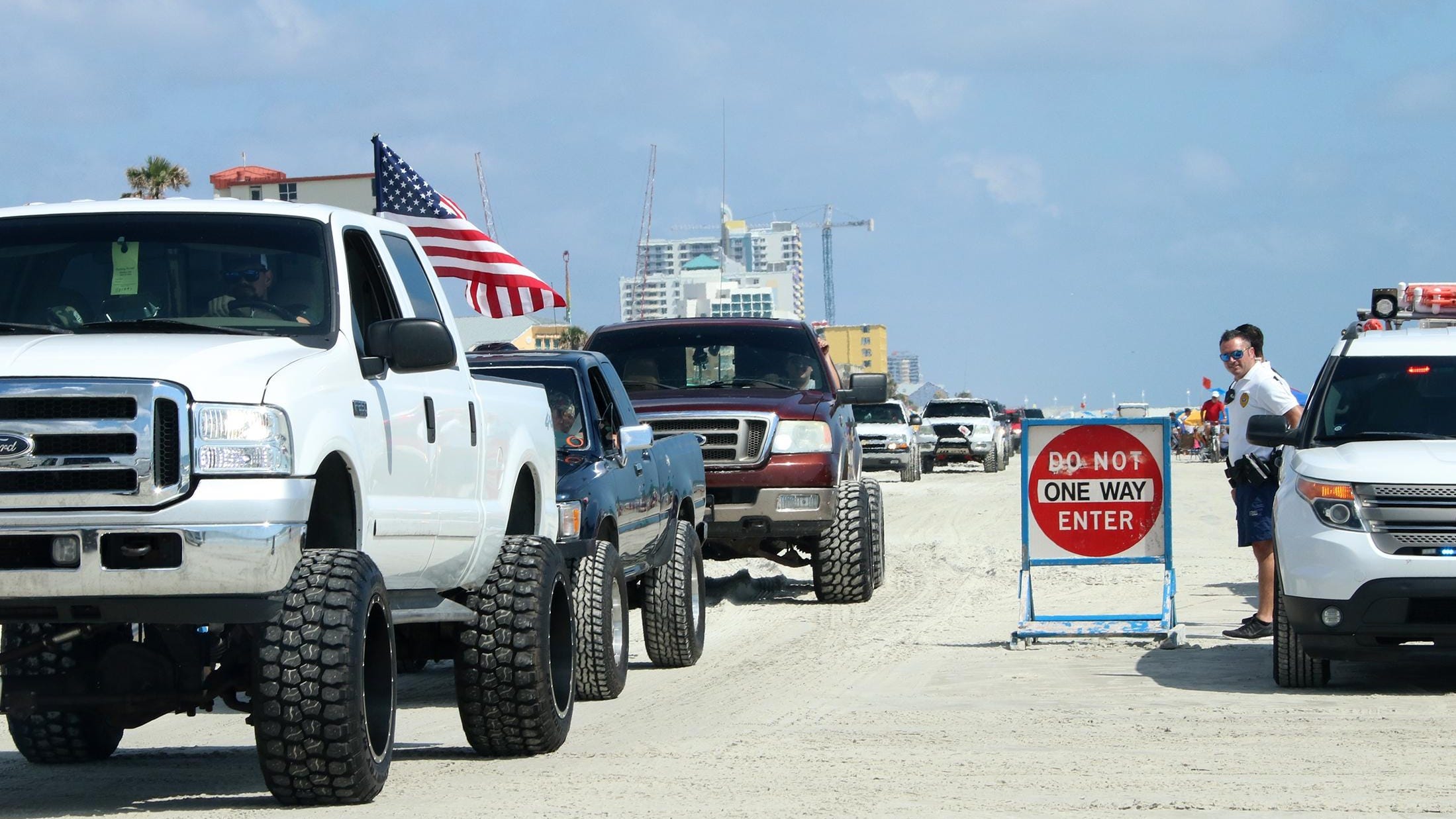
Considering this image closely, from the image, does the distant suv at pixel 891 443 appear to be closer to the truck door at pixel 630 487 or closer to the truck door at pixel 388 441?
the truck door at pixel 630 487

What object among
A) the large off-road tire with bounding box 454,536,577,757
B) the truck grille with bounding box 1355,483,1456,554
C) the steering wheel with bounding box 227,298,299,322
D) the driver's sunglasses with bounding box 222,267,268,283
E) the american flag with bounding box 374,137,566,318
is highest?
the american flag with bounding box 374,137,566,318

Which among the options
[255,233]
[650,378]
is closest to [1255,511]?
[650,378]

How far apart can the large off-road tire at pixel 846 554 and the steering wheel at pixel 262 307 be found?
8.49 meters

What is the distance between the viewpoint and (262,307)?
21.9 feet

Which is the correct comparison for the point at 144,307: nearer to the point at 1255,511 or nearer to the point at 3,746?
the point at 3,746

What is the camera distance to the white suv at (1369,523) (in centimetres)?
895

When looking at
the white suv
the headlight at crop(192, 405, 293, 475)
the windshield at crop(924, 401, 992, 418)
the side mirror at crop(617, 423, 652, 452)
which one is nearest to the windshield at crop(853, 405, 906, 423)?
the windshield at crop(924, 401, 992, 418)

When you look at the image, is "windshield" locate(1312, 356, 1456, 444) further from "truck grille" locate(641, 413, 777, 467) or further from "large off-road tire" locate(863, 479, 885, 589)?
"large off-road tire" locate(863, 479, 885, 589)

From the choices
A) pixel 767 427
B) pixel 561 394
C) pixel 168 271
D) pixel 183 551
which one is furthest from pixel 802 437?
pixel 183 551

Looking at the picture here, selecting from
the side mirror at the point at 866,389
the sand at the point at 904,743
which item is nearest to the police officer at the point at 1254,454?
the sand at the point at 904,743

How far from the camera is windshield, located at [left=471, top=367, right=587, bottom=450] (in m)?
10.7

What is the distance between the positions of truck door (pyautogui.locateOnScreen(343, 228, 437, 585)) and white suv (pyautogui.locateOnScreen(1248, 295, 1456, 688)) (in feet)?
15.0

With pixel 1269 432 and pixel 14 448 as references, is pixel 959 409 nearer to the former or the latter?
pixel 1269 432

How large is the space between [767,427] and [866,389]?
0.94 meters
